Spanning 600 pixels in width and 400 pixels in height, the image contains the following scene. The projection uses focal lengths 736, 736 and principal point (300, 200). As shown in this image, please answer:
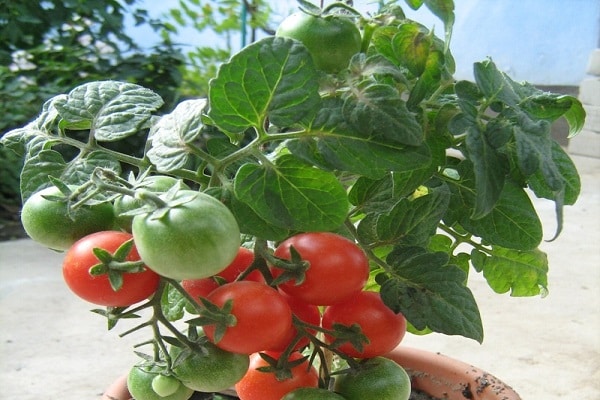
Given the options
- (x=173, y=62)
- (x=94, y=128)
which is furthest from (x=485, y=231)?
(x=173, y=62)

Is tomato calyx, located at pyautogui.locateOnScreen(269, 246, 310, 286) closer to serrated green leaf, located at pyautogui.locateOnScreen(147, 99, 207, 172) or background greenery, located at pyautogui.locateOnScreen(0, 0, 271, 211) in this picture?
serrated green leaf, located at pyautogui.locateOnScreen(147, 99, 207, 172)

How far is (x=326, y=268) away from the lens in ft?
1.34

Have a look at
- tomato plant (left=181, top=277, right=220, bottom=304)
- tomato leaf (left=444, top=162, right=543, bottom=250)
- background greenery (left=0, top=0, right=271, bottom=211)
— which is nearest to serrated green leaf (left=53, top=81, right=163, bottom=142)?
tomato plant (left=181, top=277, right=220, bottom=304)

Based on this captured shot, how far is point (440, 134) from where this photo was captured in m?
0.44

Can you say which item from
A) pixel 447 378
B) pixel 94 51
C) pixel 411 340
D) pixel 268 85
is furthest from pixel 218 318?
pixel 94 51

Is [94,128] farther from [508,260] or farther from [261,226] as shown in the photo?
[508,260]

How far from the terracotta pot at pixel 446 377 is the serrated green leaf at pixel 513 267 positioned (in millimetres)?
133

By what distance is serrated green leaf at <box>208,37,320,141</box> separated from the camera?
36cm

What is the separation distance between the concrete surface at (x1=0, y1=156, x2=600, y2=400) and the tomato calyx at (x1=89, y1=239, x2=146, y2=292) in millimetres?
829

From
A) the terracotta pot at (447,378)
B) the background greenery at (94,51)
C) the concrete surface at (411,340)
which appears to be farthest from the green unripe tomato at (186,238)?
the background greenery at (94,51)

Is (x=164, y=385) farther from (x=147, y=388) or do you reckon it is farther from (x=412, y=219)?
(x=412, y=219)

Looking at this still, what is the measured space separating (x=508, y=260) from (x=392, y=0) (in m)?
0.22

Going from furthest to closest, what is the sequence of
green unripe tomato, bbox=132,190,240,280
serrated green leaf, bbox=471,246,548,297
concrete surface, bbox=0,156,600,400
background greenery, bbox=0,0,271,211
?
1. background greenery, bbox=0,0,271,211
2. concrete surface, bbox=0,156,600,400
3. serrated green leaf, bbox=471,246,548,297
4. green unripe tomato, bbox=132,190,240,280

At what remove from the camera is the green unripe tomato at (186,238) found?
0.33 m
